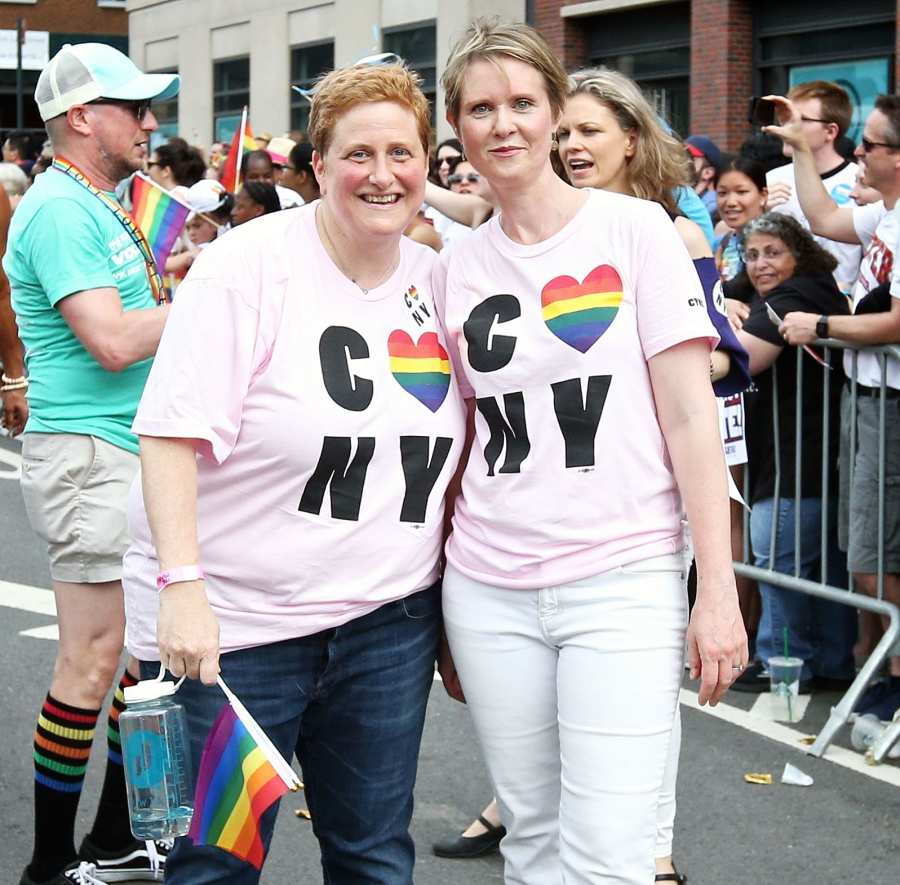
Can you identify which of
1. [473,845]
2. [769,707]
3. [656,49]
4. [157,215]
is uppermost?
[656,49]

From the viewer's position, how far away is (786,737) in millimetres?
5383

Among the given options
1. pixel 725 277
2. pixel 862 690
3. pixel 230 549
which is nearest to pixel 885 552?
pixel 862 690

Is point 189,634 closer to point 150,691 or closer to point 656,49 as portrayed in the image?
point 150,691

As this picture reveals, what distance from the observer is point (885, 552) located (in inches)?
214

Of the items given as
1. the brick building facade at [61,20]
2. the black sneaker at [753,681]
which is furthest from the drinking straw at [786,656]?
the brick building facade at [61,20]

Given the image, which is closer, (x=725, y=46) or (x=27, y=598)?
(x=27, y=598)

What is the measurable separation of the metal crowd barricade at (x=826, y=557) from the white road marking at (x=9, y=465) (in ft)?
19.8

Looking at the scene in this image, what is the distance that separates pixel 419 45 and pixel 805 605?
21.5m

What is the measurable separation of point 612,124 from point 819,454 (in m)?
2.51

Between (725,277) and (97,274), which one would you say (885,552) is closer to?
(725,277)

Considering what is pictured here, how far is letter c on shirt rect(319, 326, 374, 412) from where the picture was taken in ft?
9.26

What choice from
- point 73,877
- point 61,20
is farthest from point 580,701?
point 61,20

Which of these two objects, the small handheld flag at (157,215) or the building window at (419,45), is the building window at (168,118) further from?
the small handheld flag at (157,215)

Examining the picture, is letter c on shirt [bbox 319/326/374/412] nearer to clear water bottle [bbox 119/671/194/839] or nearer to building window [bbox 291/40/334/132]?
clear water bottle [bbox 119/671/194/839]
